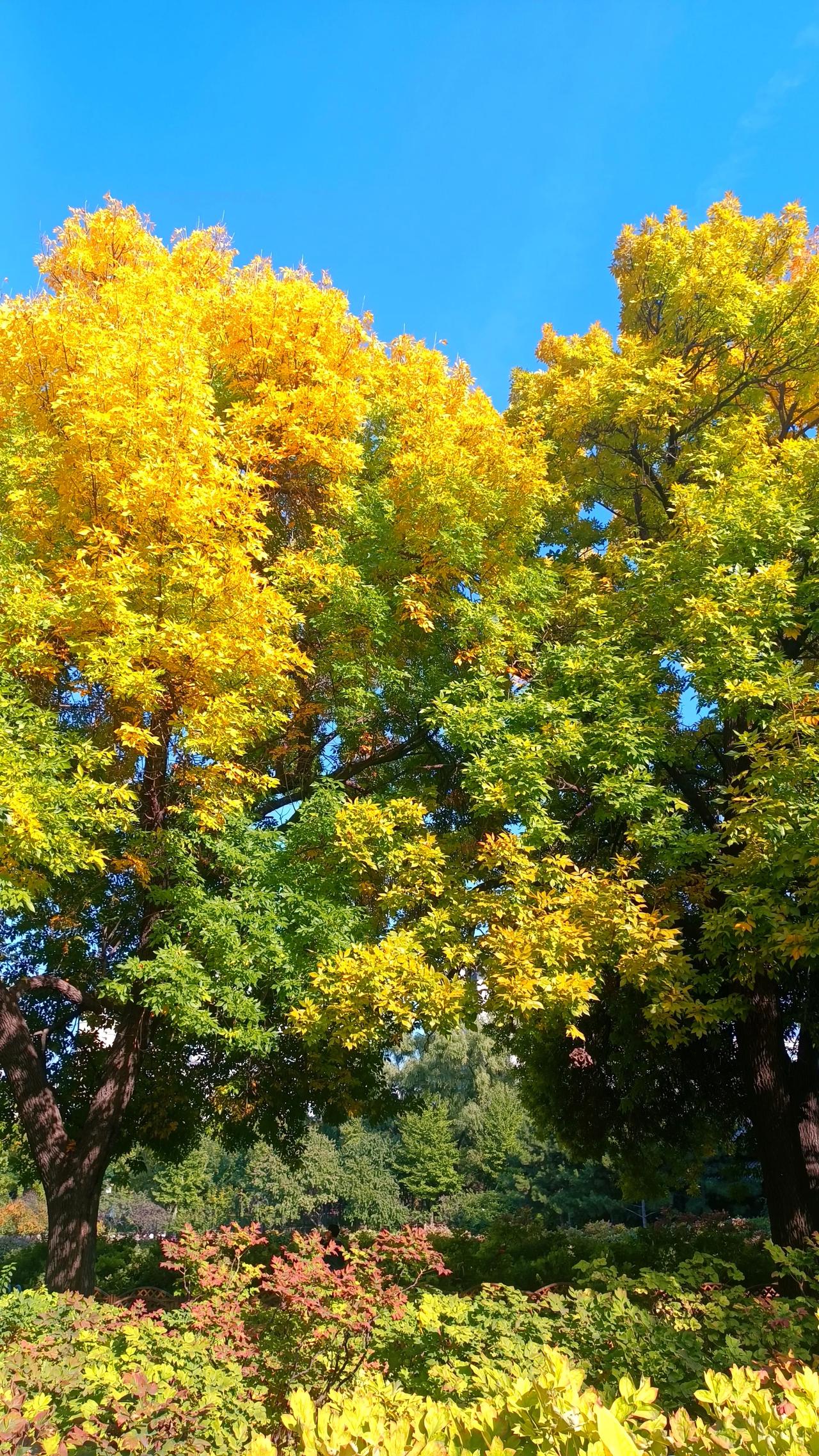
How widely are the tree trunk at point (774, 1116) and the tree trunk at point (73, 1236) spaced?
6.02m

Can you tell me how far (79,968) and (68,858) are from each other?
12.1ft

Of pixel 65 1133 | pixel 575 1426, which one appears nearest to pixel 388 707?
pixel 65 1133

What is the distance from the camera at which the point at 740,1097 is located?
9141 millimetres

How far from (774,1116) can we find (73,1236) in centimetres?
643

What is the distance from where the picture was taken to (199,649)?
5.79 metres

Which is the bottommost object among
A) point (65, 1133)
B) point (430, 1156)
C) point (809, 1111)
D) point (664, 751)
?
point (430, 1156)

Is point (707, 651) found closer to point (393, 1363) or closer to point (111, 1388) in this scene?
point (393, 1363)

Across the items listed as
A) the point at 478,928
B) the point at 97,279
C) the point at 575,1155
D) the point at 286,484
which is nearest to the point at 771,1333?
the point at 478,928

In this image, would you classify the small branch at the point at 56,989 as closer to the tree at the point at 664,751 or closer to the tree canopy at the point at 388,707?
the tree canopy at the point at 388,707

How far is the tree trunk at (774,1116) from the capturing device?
23.6 ft

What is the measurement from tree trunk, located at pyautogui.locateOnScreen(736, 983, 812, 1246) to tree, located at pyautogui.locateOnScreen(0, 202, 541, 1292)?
3628 millimetres

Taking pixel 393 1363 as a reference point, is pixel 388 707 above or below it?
above

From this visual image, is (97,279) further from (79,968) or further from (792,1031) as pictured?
(792,1031)

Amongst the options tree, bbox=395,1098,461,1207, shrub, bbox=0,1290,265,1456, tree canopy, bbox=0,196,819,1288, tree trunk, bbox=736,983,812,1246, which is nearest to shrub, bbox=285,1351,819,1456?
shrub, bbox=0,1290,265,1456
